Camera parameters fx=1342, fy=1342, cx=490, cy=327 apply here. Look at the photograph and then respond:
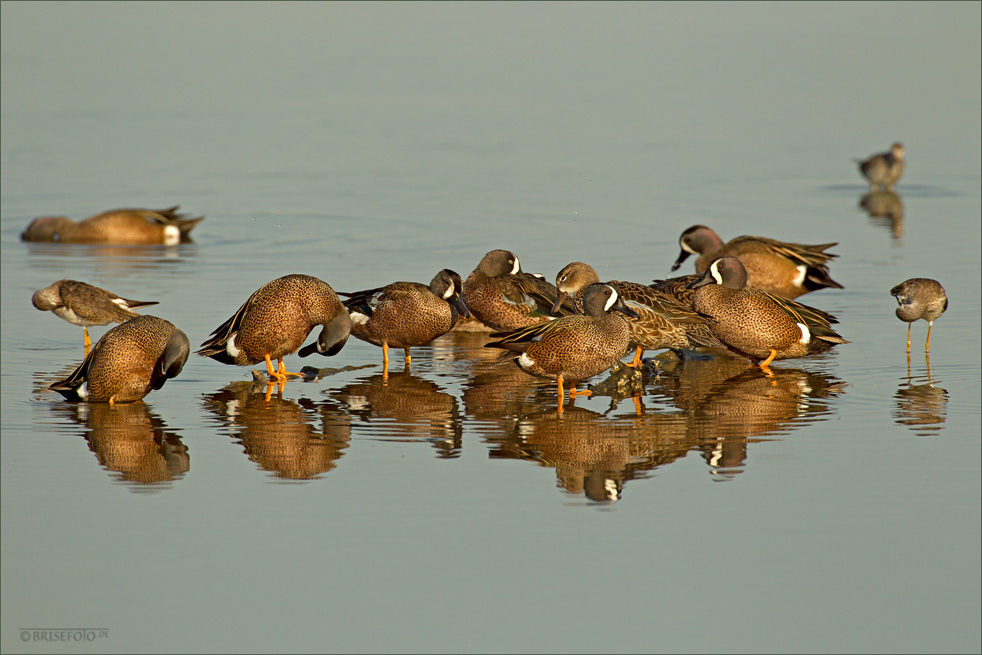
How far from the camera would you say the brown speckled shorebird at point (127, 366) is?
29.2 ft

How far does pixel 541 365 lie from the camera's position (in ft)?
30.5

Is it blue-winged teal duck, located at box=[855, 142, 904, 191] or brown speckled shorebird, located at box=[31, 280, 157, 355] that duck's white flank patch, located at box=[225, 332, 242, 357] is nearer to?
brown speckled shorebird, located at box=[31, 280, 157, 355]

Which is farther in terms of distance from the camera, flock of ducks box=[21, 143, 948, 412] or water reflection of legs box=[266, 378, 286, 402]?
water reflection of legs box=[266, 378, 286, 402]

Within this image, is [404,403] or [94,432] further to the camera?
[404,403]

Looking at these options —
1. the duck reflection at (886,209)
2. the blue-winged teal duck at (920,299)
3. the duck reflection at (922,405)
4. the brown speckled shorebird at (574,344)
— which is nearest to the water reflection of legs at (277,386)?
the brown speckled shorebird at (574,344)

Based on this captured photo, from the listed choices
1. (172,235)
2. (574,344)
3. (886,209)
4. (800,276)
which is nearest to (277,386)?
(574,344)

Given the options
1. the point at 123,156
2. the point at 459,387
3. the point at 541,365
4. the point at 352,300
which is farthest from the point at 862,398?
the point at 123,156

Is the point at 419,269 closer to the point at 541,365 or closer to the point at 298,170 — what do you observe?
the point at 541,365

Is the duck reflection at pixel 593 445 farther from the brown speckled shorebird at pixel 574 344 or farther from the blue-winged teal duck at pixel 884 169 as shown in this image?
the blue-winged teal duck at pixel 884 169

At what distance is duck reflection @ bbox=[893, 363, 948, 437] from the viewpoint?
857 cm

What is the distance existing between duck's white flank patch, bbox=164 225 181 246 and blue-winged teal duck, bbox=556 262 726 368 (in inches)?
303

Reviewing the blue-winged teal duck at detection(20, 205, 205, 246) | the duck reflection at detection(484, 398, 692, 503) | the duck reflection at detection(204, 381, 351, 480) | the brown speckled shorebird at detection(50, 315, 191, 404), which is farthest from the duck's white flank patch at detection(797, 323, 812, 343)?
the blue-winged teal duck at detection(20, 205, 205, 246)

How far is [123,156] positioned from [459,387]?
1388cm

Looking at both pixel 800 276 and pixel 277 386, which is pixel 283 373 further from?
pixel 800 276
